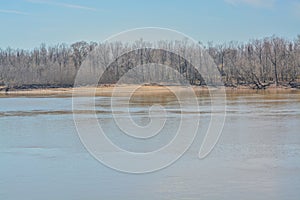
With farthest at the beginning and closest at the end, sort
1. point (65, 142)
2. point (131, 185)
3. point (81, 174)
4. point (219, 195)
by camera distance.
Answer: point (65, 142) < point (81, 174) < point (131, 185) < point (219, 195)

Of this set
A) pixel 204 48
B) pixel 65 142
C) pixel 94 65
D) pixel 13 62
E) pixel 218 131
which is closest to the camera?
pixel 65 142

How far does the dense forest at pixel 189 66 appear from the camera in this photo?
5038 centimetres

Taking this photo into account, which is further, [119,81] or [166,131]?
[119,81]

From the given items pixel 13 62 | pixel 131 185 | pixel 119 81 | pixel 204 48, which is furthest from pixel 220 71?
pixel 131 185

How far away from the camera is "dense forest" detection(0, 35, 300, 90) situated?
1983 inches

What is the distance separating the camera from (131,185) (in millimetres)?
6906

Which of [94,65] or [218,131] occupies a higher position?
[94,65]

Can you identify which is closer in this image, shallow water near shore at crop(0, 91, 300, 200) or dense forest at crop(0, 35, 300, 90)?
shallow water near shore at crop(0, 91, 300, 200)

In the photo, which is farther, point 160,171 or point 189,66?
point 189,66

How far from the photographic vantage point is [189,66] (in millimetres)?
54656

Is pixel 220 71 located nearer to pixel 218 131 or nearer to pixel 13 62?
pixel 13 62

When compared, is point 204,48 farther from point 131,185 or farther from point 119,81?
point 131,185

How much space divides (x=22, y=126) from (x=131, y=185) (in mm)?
7675

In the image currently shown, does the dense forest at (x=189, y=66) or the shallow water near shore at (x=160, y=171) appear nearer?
the shallow water near shore at (x=160, y=171)
